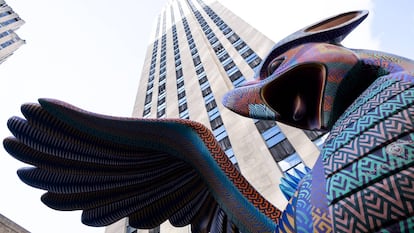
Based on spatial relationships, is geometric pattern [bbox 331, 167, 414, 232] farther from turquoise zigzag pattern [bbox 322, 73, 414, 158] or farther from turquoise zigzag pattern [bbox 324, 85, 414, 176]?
turquoise zigzag pattern [bbox 322, 73, 414, 158]

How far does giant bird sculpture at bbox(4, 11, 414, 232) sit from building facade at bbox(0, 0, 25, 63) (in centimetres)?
5765

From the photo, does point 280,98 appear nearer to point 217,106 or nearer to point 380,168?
point 380,168

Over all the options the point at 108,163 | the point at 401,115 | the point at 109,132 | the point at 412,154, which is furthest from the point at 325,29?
the point at 108,163

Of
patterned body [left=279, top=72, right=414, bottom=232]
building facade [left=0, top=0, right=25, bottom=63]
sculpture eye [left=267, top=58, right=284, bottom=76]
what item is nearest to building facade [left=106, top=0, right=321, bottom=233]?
sculpture eye [left=267, top=58, right=284, bottom=76]

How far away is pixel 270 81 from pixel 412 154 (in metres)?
1.12

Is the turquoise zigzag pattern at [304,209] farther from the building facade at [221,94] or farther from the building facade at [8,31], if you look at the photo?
the building facade at [8,31]

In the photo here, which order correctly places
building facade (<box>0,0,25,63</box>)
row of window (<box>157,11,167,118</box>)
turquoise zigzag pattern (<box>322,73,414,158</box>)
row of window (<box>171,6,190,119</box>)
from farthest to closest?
building facade (<box>0,0,25,63</box>) → row of window (<box>157,11,167,118</box>) → row of window (<box>171,6,190,119</box>) → turquoise zigzag pattern (<box>322,73,414,158</box>)

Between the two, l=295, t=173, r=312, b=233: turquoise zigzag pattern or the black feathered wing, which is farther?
the black feathered wing

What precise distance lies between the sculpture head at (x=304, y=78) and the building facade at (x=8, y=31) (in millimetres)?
58301

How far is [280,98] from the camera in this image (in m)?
2.25

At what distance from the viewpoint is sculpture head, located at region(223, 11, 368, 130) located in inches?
75.4

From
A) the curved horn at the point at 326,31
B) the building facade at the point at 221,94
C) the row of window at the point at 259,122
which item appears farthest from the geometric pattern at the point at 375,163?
the row of window at the point at 259,122

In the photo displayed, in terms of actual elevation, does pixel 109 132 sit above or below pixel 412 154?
above

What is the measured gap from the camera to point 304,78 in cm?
208
